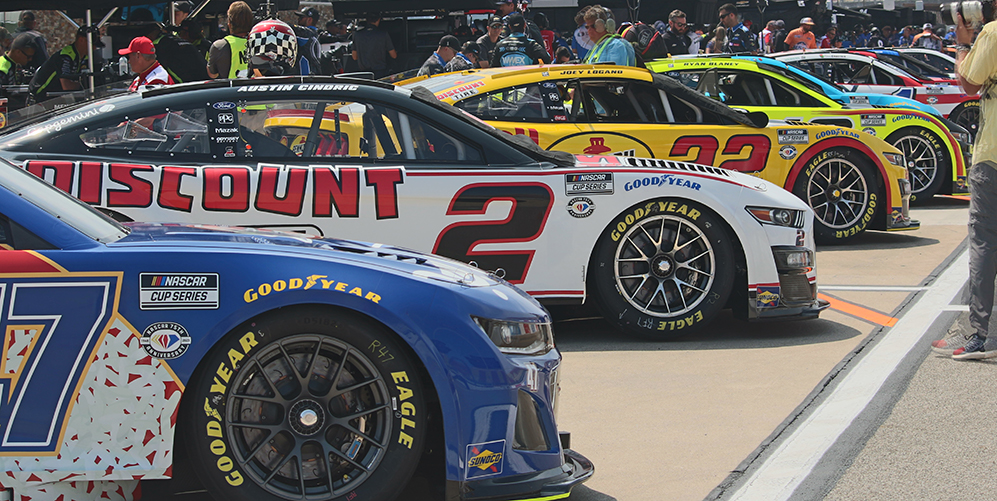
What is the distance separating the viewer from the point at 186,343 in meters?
2.86

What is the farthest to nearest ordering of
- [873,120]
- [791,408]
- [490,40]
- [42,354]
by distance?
[490,40]
[873,120]
[791,408]
[42,354]

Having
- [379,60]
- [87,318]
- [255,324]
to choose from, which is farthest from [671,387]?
[379,60]

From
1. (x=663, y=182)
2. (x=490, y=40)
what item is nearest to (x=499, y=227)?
(x=663, y=182)

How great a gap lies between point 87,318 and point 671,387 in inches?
112

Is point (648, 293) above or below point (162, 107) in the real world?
below

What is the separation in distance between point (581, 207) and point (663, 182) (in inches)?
19.0

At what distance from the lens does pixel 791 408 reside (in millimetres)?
4457

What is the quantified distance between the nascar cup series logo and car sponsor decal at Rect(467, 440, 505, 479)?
89cm

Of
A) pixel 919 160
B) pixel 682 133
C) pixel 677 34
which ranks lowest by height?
pixel 919 160

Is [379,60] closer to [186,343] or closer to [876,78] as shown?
[876,78]

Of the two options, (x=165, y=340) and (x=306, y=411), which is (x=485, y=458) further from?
(x=165, y=340)

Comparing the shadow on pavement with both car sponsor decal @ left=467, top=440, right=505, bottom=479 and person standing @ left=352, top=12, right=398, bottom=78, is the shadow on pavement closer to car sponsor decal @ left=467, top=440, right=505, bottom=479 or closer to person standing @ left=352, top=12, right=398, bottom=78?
car sponsor decal @ left=467, top=440, right=505, bottom=479

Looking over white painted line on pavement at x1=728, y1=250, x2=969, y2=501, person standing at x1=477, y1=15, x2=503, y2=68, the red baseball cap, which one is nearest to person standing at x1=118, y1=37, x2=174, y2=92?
the red baseball cap

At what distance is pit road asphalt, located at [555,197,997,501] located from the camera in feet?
11.9
